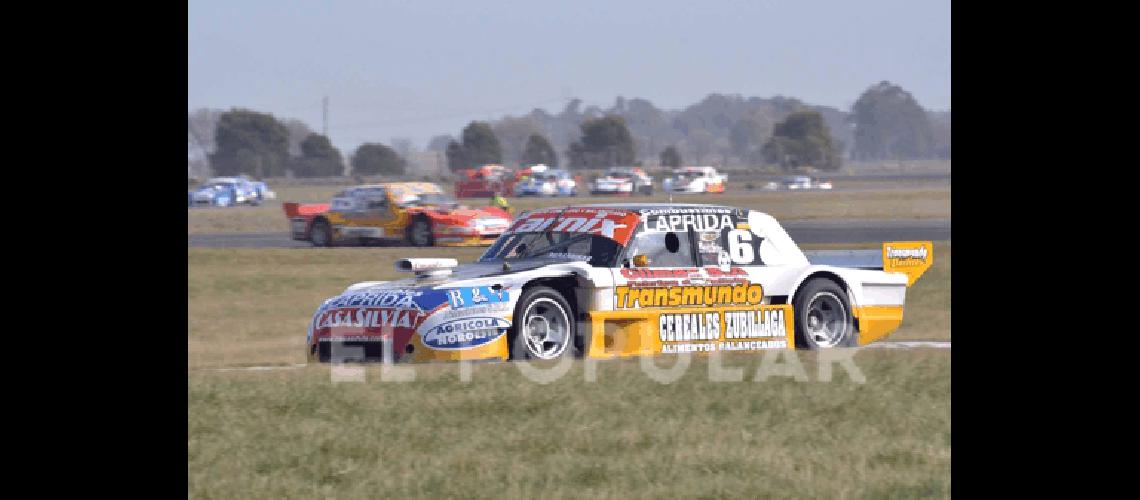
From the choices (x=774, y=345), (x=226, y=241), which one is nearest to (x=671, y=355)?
(x=774, y=345)

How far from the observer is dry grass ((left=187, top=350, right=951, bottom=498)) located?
6.41 meters

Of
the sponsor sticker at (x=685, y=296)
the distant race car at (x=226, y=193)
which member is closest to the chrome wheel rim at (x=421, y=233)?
the sponsor sticker at (x=685, y=296)

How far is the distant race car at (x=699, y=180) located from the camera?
48.4 m

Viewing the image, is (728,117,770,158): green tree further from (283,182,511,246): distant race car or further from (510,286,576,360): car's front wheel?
(510,286,576,360): car's front wheel

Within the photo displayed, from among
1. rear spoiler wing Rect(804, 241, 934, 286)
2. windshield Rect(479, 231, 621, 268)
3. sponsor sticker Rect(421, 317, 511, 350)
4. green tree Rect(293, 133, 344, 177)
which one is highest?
green tree Rect(293, 133, 344, 177)

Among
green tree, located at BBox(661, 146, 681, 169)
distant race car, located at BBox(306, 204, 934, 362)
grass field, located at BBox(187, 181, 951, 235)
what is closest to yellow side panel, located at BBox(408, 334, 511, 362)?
distant race car, located at BBox(306, 204, 934, 362)

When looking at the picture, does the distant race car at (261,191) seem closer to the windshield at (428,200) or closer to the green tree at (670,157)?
the windshield at (428,200)

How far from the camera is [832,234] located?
32.4 meters

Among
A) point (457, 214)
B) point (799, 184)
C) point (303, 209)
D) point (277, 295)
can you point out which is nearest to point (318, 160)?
point (799, 184)

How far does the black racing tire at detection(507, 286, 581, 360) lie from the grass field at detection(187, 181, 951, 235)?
2410cm

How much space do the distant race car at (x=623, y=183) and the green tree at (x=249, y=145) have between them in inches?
510
